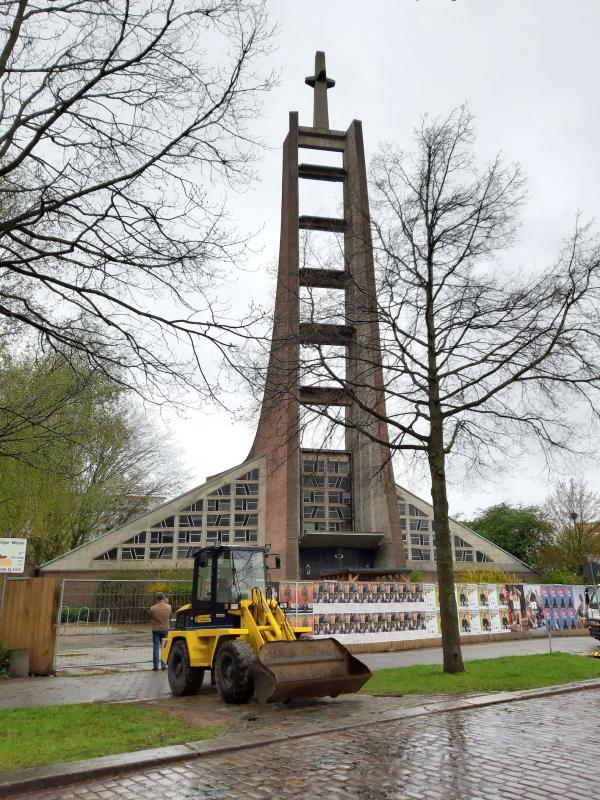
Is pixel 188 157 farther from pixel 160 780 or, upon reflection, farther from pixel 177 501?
pixel 177 501

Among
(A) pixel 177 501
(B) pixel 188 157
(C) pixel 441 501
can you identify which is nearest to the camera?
(B) pixel 188 157

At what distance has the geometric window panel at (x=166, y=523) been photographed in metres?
34.5

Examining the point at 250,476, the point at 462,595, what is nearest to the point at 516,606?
the point at 462,595

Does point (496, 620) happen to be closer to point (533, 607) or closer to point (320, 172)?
point (533, 607)

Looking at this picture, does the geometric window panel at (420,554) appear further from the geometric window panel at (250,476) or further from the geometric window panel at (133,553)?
the geometric window panel at (133,553)

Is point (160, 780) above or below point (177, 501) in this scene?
below

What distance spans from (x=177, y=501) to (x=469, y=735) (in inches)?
1178

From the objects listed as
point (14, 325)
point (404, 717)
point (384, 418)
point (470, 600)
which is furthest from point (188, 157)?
point (470, 600)

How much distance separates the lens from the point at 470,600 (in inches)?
852

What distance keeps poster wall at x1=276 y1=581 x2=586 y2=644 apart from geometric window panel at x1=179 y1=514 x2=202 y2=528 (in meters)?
17.1

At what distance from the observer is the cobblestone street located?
5090 millimetres

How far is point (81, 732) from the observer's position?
731 cm

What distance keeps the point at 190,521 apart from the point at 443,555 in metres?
25.2

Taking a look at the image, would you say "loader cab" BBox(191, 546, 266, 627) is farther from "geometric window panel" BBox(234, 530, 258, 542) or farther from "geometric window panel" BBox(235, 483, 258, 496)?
"geometric window panel" BBox(235, 483, 258, 496)
